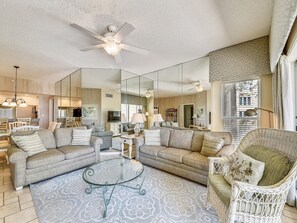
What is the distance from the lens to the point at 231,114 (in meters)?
3.25

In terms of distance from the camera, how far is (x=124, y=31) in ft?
7.03

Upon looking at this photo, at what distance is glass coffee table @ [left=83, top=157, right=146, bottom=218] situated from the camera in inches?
76.1

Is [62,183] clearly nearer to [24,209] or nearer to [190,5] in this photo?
[24,209]

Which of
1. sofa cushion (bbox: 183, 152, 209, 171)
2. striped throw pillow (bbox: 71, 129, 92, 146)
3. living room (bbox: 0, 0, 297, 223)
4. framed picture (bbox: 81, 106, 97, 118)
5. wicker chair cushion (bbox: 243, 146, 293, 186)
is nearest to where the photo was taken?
wicker chair cushion (bbox: 243, 146, 293, 186)

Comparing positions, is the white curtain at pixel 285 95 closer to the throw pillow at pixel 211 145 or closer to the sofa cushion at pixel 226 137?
the sofa cushion at pixel 226 137

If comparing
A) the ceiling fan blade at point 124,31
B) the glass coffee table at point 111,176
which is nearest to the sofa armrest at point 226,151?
the glass coffee table at point 111,176

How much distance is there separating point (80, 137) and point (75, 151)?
1.72 ft

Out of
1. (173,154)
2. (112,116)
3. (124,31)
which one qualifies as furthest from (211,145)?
(112,116)

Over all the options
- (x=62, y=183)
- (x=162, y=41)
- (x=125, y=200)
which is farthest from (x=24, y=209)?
(x=162, y=41)

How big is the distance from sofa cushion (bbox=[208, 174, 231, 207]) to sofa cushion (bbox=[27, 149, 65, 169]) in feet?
8.77

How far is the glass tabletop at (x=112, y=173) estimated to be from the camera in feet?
6.53

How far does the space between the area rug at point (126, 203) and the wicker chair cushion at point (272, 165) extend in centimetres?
78

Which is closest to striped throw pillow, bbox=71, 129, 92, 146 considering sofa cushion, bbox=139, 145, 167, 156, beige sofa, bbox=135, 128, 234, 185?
beige sofa, bbox=135, 128, 234, 185

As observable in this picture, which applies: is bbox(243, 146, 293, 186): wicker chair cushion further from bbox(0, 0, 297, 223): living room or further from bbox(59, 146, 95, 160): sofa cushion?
bbox(59, 146, 95, 160): sofa cushion
